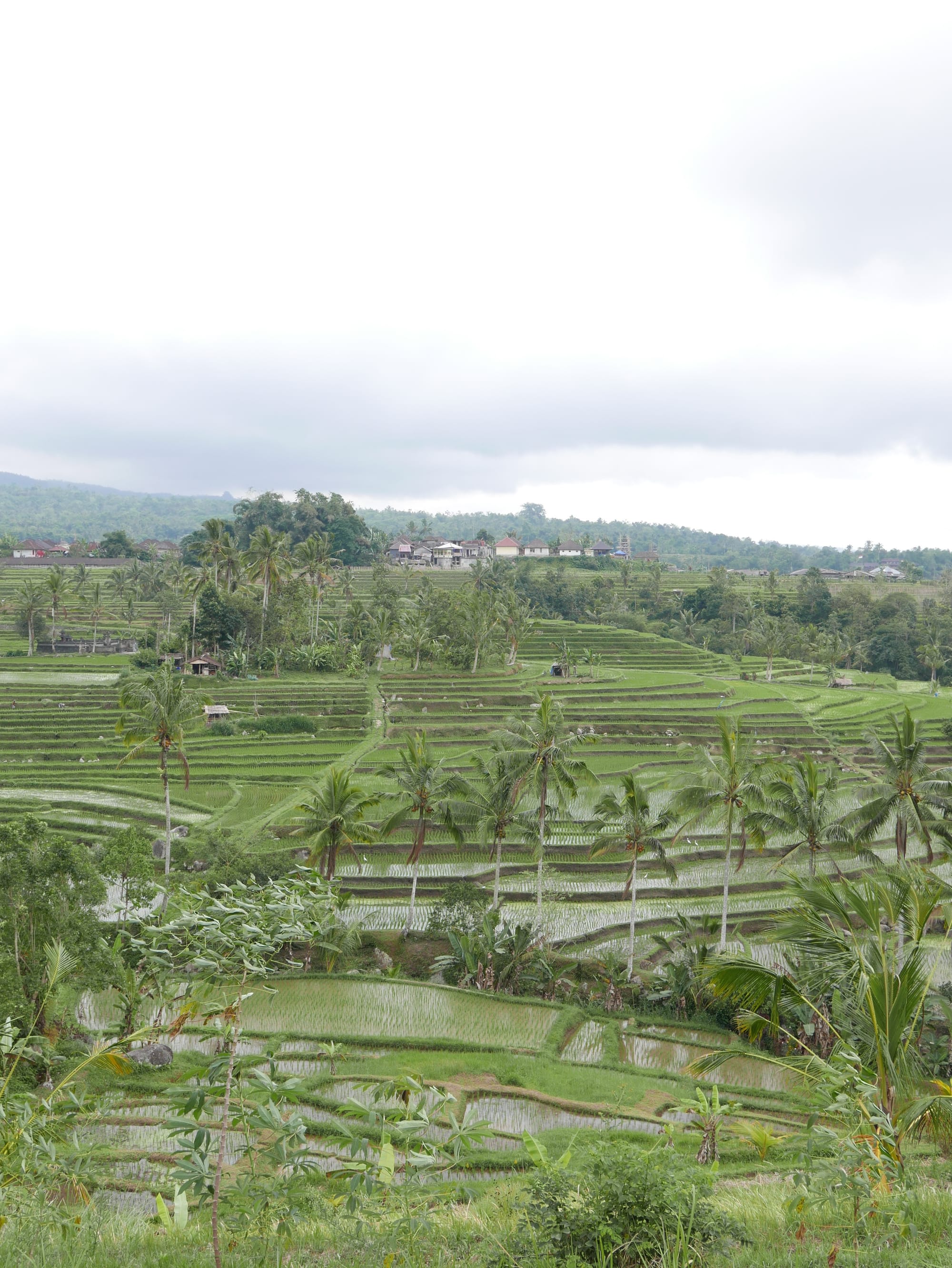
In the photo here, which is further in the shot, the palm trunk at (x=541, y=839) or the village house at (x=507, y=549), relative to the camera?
the village house at (x=507, y=549)

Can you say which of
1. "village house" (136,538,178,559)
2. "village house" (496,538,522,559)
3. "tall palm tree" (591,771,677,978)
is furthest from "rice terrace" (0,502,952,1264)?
"village house" (496,538,522,559)

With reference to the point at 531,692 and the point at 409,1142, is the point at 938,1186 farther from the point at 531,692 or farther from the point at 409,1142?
the point at 531,692

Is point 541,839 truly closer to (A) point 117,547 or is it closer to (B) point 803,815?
(B) point 803,815

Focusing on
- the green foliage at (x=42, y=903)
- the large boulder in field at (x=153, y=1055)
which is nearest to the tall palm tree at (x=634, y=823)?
the large boulder in field at (x=153, y=1055)

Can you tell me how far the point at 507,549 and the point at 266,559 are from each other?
217 ft

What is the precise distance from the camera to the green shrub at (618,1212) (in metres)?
5.55

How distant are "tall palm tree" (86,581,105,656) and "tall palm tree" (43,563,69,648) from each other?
201 cm

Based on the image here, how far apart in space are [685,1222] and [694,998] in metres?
15.5

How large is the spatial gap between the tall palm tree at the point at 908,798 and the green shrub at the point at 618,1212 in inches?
729

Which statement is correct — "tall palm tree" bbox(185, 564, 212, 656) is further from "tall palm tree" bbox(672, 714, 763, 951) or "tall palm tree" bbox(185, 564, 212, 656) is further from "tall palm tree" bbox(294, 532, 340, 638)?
"tall palm tree" bbox(672, 714, 763, 951)

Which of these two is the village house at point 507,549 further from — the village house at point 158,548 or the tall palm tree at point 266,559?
the tall palm tree at point 266,559

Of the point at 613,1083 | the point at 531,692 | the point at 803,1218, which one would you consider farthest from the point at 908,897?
the point at 531,692

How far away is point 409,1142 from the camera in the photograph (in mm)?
4555

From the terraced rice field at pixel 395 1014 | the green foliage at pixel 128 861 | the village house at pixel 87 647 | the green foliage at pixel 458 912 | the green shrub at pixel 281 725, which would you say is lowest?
the terraced rice field at pixel 395 1014
